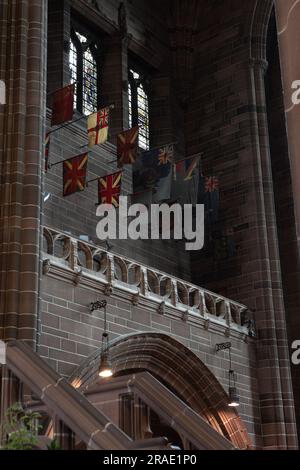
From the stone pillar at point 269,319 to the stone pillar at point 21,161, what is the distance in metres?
8.13

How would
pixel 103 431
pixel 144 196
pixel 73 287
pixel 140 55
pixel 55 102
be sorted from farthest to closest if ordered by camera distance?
1. pixel 140 55
2. pixel 144 196
3. pixel 55 102
4. pixel 73 287
5. pixel 103 431

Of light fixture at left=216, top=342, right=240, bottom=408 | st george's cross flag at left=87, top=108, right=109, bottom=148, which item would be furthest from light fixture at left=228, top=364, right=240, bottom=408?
st george's cross flag at left=87, top=108, right=109, bottom=148

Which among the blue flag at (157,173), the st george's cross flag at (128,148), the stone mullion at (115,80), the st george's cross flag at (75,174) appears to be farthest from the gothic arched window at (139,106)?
the st george's cross flag at (75,174)

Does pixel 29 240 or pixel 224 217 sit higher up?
pixel 224 217

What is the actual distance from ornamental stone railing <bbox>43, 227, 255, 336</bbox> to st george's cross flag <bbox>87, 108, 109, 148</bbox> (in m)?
2.38

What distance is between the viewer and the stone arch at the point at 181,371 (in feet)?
52.9

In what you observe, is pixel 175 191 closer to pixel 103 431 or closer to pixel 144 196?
pixel 144 196

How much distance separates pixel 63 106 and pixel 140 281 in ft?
13.5

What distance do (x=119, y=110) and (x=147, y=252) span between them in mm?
3849

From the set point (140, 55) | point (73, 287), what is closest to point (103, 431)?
point (73, 287)

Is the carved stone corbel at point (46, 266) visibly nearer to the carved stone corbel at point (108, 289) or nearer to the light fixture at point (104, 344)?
the light fixture at point (104, 344)

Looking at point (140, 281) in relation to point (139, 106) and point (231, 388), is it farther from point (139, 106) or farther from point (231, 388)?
point (139, 106)

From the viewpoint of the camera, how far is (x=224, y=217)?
2173cm

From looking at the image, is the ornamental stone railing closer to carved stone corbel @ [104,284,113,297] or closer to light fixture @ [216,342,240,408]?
carved stone corbel @ [104,284,113,297]
